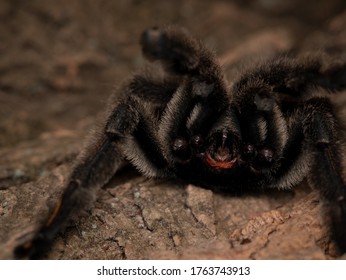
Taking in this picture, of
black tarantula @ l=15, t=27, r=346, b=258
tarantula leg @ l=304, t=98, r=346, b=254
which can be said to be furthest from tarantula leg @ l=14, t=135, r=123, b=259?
tarantula leg @ l=304, t=98, r=346, b=254

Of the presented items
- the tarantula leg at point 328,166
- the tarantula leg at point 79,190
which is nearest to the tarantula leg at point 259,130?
the tarantula leg at point 328,166

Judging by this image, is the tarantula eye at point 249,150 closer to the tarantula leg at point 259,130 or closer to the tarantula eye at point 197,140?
the tarantula leg at point 259,130

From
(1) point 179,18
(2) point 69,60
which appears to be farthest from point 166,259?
(1) point 179,18

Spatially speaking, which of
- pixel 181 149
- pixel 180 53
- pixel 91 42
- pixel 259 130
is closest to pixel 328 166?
pixel 259 130

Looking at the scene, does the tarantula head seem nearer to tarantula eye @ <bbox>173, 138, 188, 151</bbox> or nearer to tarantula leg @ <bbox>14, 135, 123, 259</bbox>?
tarantula eye @ <bbox>173, 138, 188, 151</bbox>

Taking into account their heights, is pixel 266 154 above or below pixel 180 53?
below

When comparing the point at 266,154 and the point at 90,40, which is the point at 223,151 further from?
the point at 90,40
